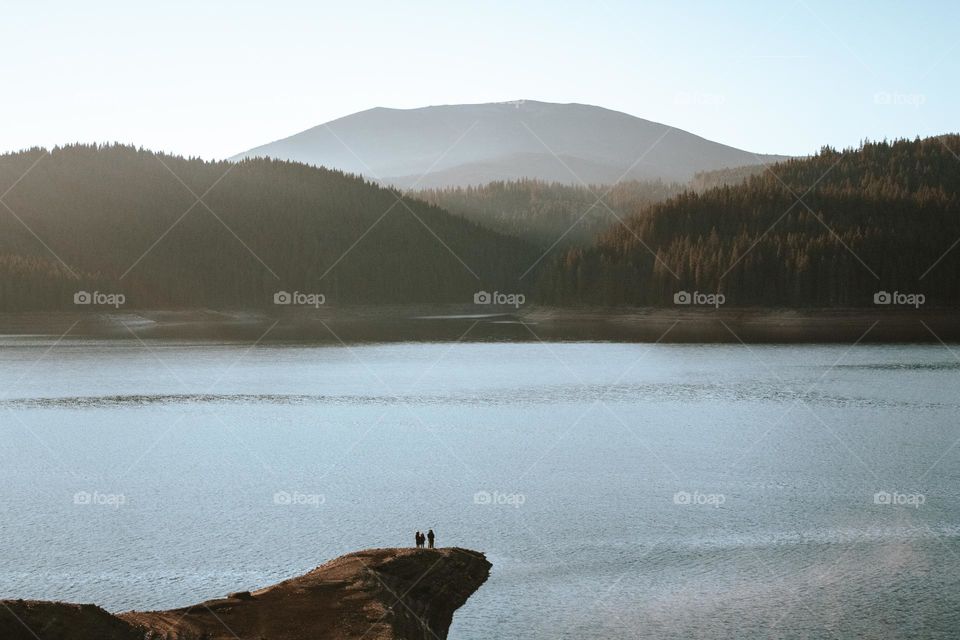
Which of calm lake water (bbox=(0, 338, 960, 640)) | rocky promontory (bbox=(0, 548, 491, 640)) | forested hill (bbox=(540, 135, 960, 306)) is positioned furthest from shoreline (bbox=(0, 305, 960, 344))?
rocky promontory (bbox=(0, 548, 491, 640))

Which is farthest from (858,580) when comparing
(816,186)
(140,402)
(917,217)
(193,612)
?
(816,186)

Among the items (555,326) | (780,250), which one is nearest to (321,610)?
(555,326)

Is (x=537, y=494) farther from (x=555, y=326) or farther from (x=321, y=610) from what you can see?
(x=555, y=326)

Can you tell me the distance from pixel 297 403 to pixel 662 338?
6716 centimetres

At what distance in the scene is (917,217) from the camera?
173 metres

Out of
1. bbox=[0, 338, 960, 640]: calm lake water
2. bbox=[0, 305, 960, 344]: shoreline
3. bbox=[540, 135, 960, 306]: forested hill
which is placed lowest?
bbox=[0, 338, 960, 640]: calm lake water

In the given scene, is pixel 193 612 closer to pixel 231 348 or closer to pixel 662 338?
pixel 231 348

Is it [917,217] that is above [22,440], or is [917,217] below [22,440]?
above

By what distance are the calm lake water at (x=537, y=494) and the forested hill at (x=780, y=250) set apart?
253ft

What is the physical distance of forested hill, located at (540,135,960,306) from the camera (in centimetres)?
14250

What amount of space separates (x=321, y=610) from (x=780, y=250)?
142 m

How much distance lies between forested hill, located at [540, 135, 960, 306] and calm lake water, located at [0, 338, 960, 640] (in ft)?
253

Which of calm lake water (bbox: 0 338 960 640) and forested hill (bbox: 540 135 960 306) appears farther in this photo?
forested hill (bbox: 540 135 960 306)

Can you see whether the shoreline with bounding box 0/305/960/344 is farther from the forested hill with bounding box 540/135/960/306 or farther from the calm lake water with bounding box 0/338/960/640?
the calm lake water with bounding box 0/338/960/640
